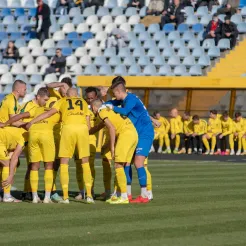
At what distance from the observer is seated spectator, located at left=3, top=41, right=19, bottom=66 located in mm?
34656

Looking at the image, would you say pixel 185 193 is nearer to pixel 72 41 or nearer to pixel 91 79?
pixel 91 79

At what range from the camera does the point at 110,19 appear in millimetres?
35438

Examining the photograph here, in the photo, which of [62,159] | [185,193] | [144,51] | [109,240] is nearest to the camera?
[109,240]

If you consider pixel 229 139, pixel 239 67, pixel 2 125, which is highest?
pixel 2 125

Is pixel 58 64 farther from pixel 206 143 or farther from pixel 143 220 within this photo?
pixel 143 220

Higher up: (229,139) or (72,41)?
(72,41)

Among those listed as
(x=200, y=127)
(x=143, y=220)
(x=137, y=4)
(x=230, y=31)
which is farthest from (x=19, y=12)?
(x=143, y=220)

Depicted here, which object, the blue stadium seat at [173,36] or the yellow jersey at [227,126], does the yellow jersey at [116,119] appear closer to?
the yellow jersey at [227,126]

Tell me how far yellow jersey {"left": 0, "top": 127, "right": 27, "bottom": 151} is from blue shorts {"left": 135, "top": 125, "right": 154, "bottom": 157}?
1784mm

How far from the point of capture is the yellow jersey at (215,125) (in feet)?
100

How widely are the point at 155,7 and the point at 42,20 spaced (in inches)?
173

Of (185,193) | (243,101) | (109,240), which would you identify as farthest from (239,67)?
(109,240)

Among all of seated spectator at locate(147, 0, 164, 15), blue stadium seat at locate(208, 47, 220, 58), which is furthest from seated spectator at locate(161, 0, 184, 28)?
blue stadium seat at locate(208, 47, 220, 58)

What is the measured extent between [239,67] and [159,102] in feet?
10.2
